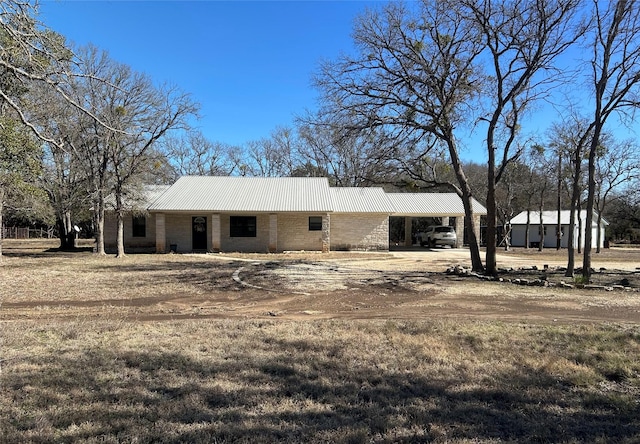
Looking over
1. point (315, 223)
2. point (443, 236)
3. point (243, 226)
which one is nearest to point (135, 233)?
point (243, 226)

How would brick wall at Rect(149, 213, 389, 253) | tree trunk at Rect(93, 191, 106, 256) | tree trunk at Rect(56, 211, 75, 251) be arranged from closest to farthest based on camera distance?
A: 1. tree trunk at Rect(93, 191, 106, 256)
2. brick wall at Rect(149, 213, 389, 253)
3. tree trunk at Rect(56, 211, 75, 251)

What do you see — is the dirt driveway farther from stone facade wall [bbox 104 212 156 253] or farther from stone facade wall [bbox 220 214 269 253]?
stone facade wall [bbox 104 212 156 253]

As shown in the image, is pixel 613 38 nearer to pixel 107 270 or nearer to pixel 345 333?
pixel 345 333

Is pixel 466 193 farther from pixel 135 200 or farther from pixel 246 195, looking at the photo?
pixel 135 200

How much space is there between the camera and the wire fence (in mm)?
51688

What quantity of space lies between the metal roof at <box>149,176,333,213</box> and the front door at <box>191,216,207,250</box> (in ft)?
3.92

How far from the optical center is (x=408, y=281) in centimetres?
1359

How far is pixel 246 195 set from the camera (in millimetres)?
27594

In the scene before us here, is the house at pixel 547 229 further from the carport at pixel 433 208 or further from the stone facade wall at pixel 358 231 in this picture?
the stone facade wall at pixel 358 231

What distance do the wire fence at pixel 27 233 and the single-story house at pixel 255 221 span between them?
110 feet

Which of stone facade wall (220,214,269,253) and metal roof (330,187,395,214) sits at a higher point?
metal roof (330,187,395,214)

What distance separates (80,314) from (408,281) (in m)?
9.11

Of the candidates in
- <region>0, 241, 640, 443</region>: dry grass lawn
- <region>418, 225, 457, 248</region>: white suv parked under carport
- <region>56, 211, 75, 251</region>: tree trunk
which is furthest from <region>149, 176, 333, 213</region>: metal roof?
<region>0, 241, 640, 443</region>: dry grass lawn

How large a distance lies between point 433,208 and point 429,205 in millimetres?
755
